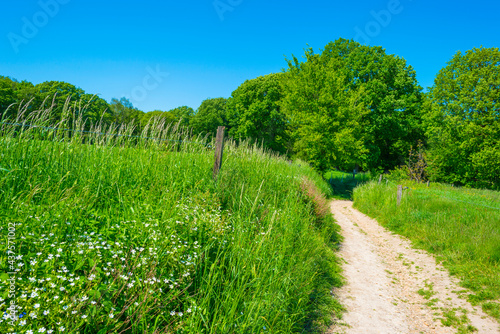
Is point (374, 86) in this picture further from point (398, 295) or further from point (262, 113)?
point (398, 295)

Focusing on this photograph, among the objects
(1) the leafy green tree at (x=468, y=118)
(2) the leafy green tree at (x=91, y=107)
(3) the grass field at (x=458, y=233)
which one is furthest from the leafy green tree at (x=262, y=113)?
(2) the leafy green tree at (x=91, y=107)

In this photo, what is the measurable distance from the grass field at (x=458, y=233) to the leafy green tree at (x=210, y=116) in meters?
32.1

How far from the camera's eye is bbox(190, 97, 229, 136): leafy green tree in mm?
41562

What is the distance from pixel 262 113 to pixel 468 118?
67.7 ft

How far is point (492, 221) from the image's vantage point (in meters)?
7.76

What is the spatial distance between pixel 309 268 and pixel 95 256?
11.3 feet

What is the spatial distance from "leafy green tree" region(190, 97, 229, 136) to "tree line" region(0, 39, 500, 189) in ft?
30.3

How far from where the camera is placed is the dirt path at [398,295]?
425 centimetres

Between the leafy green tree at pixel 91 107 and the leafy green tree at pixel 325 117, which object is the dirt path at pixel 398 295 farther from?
the leafy green tree at pixel 325 117

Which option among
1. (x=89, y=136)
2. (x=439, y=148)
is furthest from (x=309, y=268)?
(x=439, y=148)

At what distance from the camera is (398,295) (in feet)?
17.7

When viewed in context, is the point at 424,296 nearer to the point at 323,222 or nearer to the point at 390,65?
the point at 323,222

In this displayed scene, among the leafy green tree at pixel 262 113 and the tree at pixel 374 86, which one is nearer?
the tree at pixel 374 86

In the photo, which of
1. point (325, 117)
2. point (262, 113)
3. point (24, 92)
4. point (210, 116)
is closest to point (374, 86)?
point (325, 117)
